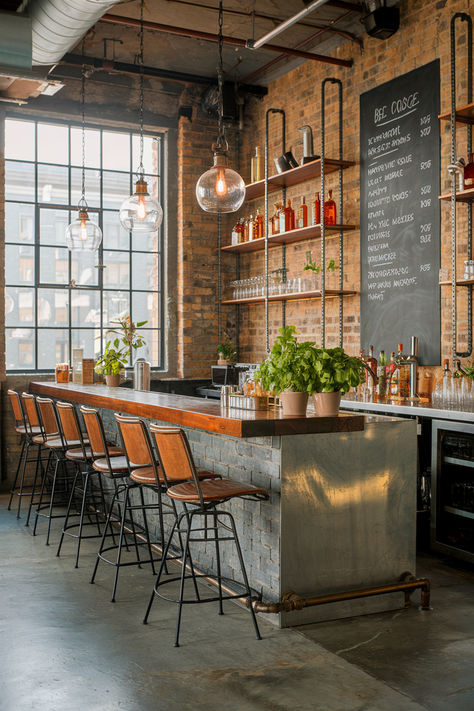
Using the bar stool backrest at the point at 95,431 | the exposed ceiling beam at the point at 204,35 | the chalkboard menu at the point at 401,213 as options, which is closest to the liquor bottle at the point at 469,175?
the chalkboard menu at the point at 401,213

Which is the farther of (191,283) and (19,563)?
(191,283)

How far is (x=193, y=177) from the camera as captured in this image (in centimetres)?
813

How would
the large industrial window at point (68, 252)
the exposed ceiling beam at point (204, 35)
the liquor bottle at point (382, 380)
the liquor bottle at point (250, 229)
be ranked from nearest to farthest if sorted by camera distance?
the liquor bottle at point (382, 380)
the exposed ceiling beam at point (204, 35)
the large industrial window at point (68, 252)
the liquor bottle at point (250, 229)

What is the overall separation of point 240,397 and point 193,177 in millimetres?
4831

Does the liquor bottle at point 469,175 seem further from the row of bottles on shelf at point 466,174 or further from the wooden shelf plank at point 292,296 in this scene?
the wooden shelf plank at point 292,296

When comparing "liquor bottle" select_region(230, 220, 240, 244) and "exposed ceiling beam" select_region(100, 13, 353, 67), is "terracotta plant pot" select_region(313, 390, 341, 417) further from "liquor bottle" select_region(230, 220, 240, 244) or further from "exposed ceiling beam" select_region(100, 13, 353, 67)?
"liquor bottle" select_region(230, 220, 240, 244)

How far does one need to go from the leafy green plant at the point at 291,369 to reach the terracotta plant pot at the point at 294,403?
0.14 feet

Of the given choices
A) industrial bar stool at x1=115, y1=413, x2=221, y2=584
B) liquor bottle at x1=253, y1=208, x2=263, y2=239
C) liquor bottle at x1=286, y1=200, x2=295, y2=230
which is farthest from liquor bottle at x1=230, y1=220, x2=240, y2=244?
industrial bar stool at x1=115, y1=413, x2=221, y2=584

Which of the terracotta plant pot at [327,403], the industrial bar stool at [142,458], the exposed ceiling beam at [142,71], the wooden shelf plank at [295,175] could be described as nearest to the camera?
the terracotta plant pot at [327,403]

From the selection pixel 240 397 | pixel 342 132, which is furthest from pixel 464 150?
pixel 240 397

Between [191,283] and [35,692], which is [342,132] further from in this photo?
[35,692]

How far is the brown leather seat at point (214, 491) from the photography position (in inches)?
133

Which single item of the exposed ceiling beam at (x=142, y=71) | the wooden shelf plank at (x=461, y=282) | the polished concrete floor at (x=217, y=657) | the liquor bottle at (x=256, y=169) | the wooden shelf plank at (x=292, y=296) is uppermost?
the exposed ceiling beam at (x=142, y=71)

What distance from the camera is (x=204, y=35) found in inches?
252
